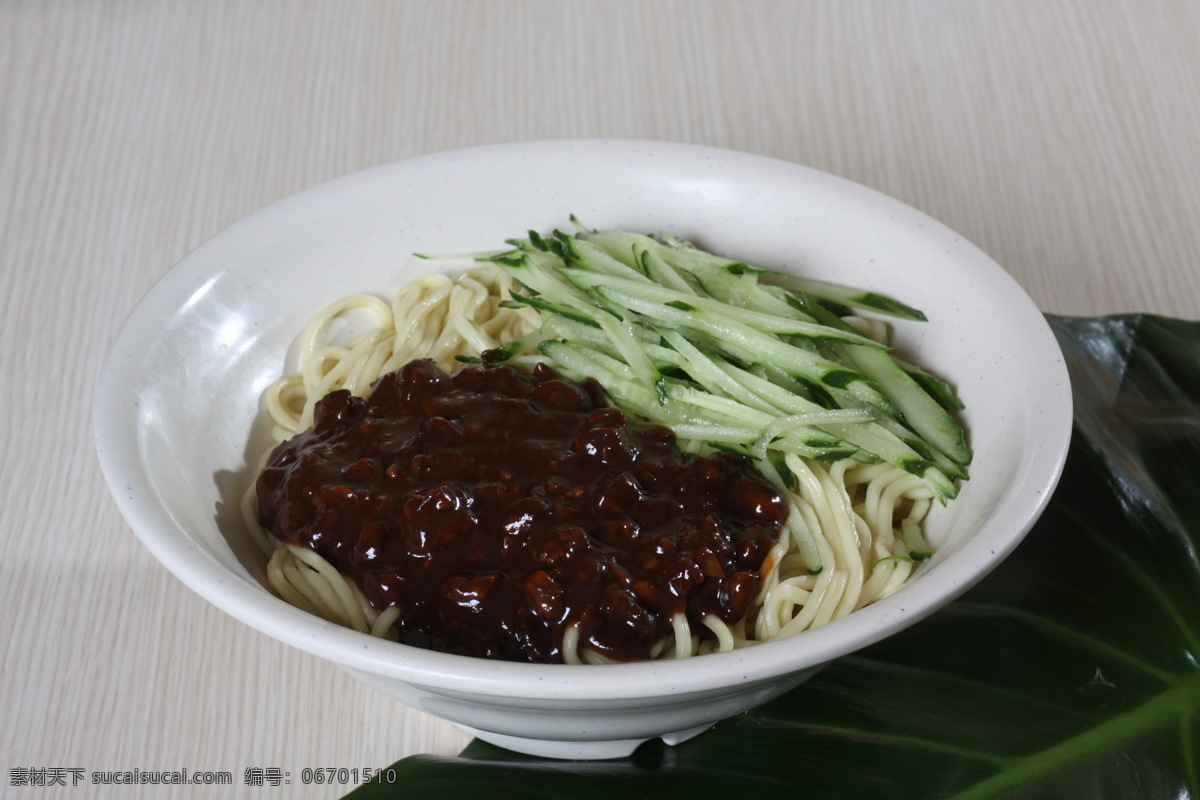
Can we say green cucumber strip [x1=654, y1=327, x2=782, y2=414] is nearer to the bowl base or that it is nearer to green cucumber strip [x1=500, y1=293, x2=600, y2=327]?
green cucumber strip [x1=500, y1=293, x2=600, y2=327]

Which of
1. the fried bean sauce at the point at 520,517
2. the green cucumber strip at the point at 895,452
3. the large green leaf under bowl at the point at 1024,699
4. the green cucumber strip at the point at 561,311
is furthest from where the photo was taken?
the green cucumber strip at the point at 561,311

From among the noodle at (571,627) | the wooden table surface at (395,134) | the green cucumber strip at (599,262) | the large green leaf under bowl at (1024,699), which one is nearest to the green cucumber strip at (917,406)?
the noodle at (571,627)

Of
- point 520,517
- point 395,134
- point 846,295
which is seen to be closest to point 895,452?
point 846,295

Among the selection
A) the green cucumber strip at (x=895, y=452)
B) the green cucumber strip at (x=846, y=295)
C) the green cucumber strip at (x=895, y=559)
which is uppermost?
the green cucumber strip at (x=846, y=295)

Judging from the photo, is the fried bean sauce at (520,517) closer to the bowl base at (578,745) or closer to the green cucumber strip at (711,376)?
the green cucumber strip at (711,376)

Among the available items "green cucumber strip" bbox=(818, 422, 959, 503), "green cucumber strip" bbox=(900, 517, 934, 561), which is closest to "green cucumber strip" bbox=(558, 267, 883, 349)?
"green cucumber strip" bbox=(818, 422, 959, 503)

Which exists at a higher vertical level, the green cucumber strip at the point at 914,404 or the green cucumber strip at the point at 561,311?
the green cucumber strip at the point at 561,311

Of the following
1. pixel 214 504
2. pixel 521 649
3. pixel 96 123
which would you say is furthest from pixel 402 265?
pixel 96 123
